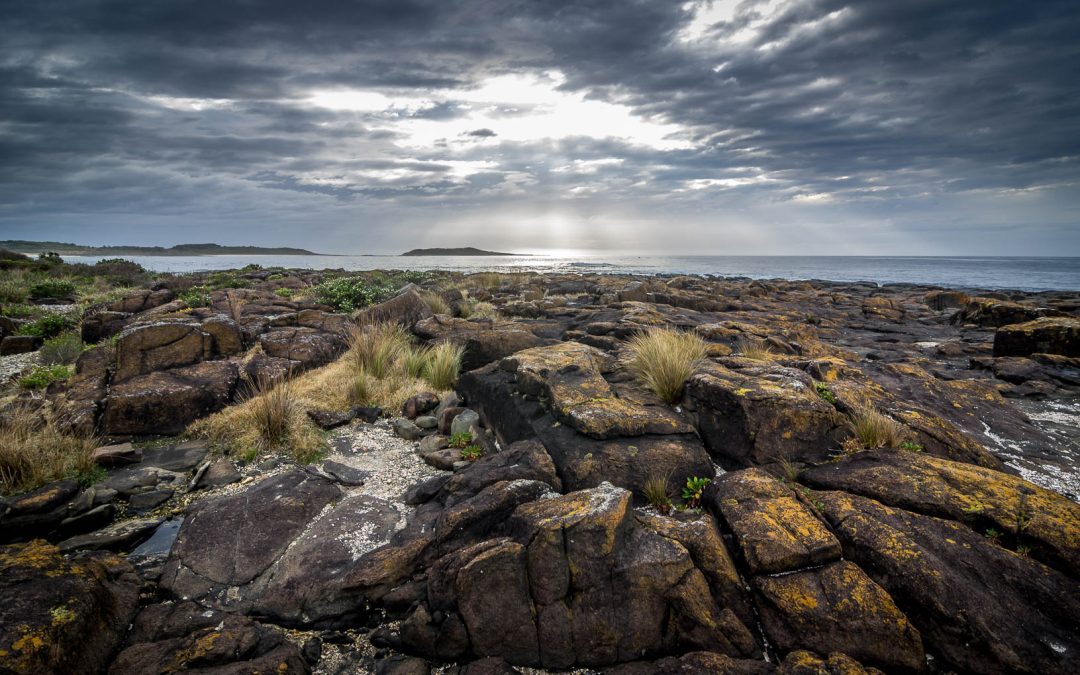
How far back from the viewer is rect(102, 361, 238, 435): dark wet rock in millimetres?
7402

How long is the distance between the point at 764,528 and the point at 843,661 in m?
1.07

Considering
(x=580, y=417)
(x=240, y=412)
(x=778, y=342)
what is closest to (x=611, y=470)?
(x=580, y=417)

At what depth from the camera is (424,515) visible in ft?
16.9

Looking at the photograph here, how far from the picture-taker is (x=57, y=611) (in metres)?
3.23

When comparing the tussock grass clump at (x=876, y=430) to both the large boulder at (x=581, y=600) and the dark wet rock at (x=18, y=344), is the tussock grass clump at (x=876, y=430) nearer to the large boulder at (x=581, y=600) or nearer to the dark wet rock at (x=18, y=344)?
the large boulder at (x=581, y=600)

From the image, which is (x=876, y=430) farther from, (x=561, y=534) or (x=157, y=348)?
(x=157, y=348)

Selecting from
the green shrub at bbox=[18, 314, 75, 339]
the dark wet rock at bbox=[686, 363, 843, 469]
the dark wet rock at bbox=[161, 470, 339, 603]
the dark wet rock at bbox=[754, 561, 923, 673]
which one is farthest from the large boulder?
the green shrub at bbox=[18, 314, 75, 339]

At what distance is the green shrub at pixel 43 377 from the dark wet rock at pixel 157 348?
6.31ft

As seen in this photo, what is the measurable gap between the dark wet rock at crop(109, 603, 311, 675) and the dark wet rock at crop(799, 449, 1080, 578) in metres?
5.44

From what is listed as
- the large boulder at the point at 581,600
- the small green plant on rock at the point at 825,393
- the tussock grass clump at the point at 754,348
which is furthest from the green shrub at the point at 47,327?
the small green plant on rock at the point at 825,393

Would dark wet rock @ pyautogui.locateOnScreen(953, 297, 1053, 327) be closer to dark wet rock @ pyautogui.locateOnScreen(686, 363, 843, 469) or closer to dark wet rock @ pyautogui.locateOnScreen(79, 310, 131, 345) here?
dark wet rock @ pyautogui.locateOnScreen(686, 363, 843, 469)

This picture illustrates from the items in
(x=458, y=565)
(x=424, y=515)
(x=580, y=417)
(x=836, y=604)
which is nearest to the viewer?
(x=836, y=604)

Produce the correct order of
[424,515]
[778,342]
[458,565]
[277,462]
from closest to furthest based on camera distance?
[458,565], [424,515], [277,462], [778,342]

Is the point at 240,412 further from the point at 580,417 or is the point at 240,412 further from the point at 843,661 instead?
the point at 843,661
